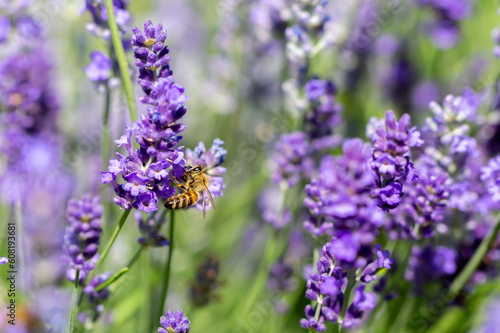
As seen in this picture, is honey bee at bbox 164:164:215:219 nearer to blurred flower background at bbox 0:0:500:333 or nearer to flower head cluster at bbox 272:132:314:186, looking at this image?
blurred flower background at bbox 0:0:500:333

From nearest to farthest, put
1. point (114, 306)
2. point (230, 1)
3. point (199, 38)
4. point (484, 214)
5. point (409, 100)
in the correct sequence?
point (484, 214) < point (114, 306) < point (230, 1) < point (409, 100) < point (199, 38)

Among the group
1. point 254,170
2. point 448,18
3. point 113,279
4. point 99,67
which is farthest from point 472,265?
point 448,18

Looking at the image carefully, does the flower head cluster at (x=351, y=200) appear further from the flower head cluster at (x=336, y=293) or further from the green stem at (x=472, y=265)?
the green stem at (x=472, y=265)

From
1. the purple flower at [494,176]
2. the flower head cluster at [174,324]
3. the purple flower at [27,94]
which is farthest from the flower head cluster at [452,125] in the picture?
the purple flower at [27,94]

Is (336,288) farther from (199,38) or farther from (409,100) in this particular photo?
(199,38)

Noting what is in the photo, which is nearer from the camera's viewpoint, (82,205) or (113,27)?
(113,27)

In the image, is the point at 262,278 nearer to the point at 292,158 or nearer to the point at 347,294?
the point at 292,158

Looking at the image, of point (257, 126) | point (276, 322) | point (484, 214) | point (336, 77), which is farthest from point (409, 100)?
point (276, 322)
